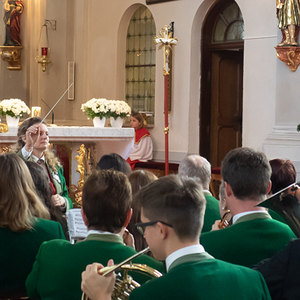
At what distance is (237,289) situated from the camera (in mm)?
1583

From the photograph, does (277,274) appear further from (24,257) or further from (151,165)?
(151,165)

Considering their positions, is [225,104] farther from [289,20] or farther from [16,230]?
[16,230]

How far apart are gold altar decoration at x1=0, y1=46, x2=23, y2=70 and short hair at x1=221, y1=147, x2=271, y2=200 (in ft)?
32.6

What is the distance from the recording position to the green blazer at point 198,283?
152 cm

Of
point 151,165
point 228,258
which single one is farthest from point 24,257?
point 151,165

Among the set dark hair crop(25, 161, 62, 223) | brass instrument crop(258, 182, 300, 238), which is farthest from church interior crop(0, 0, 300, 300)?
brass instrument crop(258, 182, 300, 238)

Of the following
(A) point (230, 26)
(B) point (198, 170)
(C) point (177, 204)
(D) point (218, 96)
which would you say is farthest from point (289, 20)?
(C) point (177, 204)

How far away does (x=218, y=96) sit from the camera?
10258 mm

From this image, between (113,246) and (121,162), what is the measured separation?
5.99 feet

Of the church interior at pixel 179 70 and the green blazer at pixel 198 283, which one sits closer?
the green blazer at pixel 198 283

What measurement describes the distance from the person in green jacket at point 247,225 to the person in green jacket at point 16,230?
844 millimetres

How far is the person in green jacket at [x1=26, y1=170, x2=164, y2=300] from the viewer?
2.08m

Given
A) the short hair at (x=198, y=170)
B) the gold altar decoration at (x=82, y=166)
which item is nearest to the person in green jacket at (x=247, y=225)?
the short hair at (x=198, y=170)

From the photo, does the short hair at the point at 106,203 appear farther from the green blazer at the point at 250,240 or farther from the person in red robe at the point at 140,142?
the person in red robe at the point at 140,142
